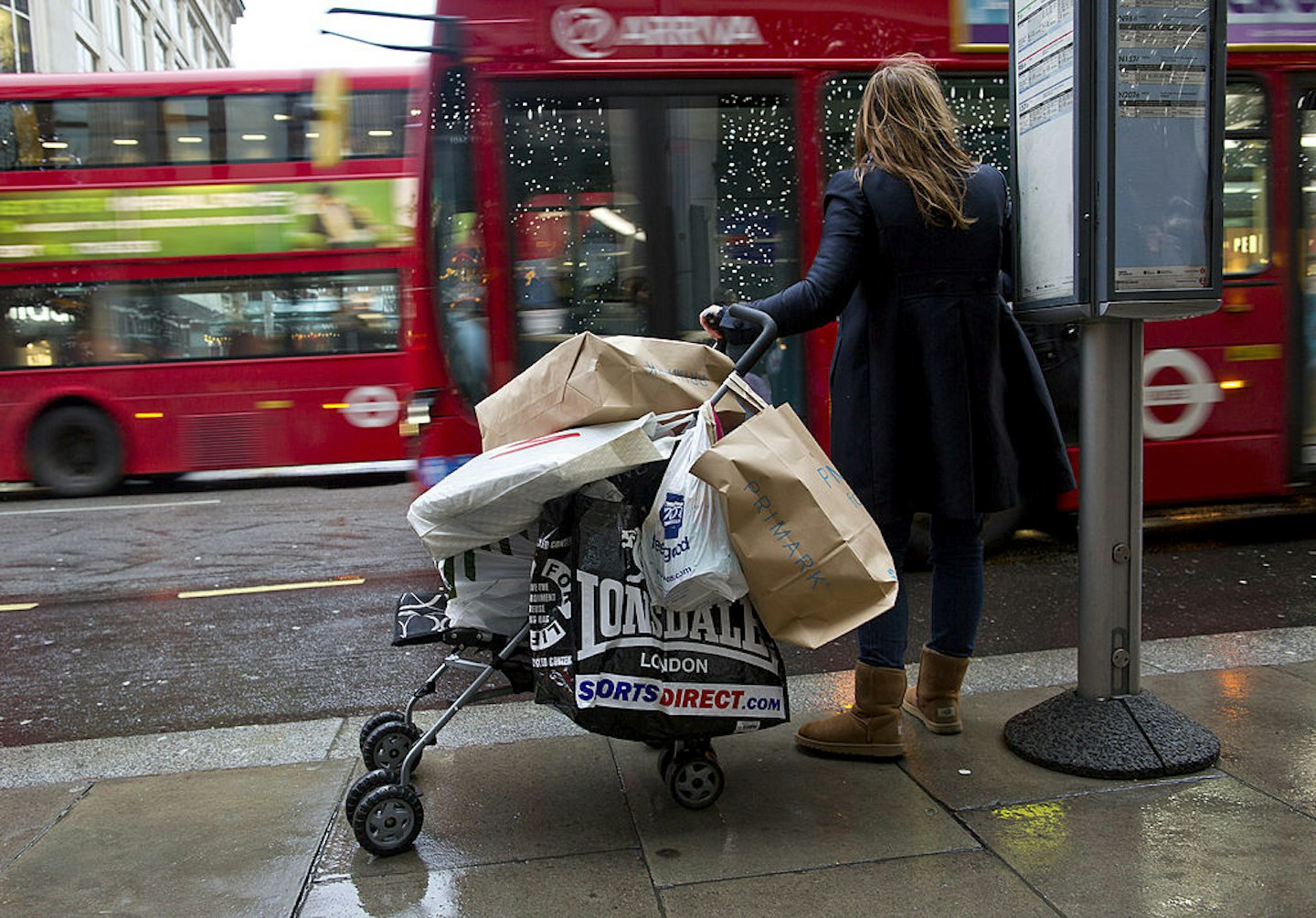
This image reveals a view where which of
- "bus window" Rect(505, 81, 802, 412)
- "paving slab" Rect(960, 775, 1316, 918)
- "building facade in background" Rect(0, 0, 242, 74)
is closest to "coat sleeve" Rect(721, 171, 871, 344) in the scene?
"paving slab" Rect(960, 775, 1316, 918)

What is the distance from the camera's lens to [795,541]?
2656 millimetres

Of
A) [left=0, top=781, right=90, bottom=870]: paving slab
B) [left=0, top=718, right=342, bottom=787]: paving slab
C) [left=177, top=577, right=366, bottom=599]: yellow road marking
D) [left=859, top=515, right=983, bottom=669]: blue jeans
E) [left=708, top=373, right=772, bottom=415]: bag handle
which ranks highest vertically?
[left=708, top=373, right=772, bottom=415]: bag handle

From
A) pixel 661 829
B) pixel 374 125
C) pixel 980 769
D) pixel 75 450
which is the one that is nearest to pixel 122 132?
pixel 374 125

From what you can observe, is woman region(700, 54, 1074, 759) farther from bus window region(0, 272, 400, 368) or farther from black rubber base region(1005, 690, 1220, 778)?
bus window region(0, 272, 400, 368)

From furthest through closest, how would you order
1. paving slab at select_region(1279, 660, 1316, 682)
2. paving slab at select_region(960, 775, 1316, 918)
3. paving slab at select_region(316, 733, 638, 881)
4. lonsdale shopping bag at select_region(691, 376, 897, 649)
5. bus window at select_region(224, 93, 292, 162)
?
bus window at select_region(224, 93, 292, 162), paving slab at select_region(1279, 660, 1316, 682), paving slab at select_region(316, 733, 638, 881), lonsdale shopping bag at select_region(691, 376, 897, 649), paving slab at select_region(960, 775, 1316, 918)

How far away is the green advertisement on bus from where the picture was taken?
36.3 ft

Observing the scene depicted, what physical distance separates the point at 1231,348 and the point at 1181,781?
4267 mm

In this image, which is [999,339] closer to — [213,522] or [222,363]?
[213,522]

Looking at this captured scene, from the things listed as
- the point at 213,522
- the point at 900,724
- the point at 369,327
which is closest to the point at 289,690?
the point at 900,724

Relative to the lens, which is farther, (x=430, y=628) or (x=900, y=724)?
(x=900, y=724)

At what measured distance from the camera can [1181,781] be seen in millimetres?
3148

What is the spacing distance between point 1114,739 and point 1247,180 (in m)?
4.67

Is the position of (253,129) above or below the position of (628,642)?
above

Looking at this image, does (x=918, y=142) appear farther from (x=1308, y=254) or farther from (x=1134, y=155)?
(x=1308, y=254)
